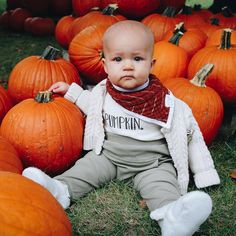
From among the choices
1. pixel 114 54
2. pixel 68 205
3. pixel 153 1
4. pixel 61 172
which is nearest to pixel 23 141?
pixel 61 172

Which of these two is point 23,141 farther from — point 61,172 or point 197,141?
point 197,141

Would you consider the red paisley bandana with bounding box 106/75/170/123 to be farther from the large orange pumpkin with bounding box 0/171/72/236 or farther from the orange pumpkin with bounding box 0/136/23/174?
the large orange pumpkin with bounding box 0/171/72/236

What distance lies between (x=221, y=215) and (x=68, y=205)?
0.82 metres

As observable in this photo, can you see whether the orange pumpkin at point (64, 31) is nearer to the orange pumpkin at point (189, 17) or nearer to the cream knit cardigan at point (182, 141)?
the orange pumpkin at point (189, 17)

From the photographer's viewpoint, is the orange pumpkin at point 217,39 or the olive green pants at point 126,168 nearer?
the olive green pants at point 126,168

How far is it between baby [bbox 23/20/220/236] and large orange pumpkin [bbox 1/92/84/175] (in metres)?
0.12

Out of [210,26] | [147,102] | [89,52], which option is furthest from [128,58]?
[210,26]

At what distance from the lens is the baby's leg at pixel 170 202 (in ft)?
6.65

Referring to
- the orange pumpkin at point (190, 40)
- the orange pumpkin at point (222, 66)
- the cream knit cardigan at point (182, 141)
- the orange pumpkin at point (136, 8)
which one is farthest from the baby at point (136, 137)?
the orange pumpkin at point (136, 8)

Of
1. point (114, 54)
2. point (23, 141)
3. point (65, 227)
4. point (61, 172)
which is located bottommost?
point (61, 172)

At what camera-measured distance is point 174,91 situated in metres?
3.03

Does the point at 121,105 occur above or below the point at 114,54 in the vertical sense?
below

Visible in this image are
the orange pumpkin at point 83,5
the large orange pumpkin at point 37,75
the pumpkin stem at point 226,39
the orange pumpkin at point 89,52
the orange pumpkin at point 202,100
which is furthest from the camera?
the orange pumpkin at point 83,5

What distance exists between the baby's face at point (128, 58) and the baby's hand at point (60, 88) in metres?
0.67
